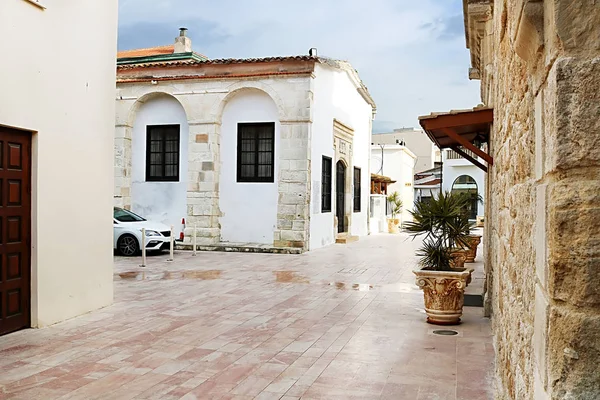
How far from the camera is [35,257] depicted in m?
6.68

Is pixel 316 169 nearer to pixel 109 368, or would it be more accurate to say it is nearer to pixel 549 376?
pixel 109 368

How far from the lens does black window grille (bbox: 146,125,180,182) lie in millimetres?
Answer: 18953

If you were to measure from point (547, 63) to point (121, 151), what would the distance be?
18.6 m

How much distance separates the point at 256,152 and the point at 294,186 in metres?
1.77

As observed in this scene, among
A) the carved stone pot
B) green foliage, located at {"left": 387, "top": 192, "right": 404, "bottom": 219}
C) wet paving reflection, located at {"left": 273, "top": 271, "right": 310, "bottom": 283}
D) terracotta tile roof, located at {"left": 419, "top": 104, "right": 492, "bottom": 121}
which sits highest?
terracotta tile roof, located at {"left": 419, "top": 104, "right": 492, "bottom": 121}

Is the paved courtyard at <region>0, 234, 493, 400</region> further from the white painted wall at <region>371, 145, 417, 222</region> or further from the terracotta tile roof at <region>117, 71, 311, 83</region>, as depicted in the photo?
the white painted wall at <region>371, 145, 417, 222</region>

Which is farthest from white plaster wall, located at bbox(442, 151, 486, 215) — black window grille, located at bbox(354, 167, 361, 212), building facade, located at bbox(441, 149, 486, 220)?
black window grille, located at bbox(354, 167, 361, 212)

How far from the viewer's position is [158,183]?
19.0m

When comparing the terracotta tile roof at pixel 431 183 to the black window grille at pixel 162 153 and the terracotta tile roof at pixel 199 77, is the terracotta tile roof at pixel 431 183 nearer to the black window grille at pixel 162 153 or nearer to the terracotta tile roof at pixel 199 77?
the terracotta tile roof at pixel 199 77

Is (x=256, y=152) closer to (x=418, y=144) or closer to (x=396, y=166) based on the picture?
(x=396, y=166)

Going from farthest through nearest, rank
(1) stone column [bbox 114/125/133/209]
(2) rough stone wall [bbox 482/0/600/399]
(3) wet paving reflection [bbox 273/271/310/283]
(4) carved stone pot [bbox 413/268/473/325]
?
(1) stone column [bbox 114/125/133/209], (3) wet paving reflection [bbox 273/271/310/283], (4) carved stone pot [bbox 413/268/473/325], (2) rough stone wall [bbox 482/0/600/399]

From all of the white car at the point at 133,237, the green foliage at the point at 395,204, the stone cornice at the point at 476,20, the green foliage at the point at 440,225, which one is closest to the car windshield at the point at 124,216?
the white car at the point at 133,237

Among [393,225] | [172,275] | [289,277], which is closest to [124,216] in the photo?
[172,275]

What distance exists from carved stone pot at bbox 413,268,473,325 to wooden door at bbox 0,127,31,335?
4.71m
